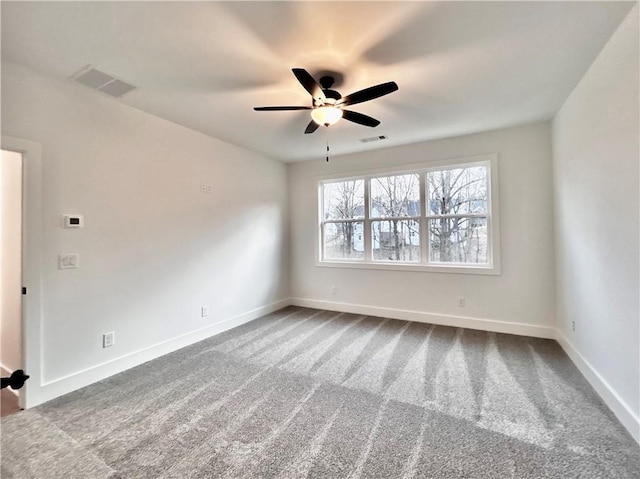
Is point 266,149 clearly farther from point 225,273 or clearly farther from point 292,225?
point 225,273

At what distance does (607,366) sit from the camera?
7.11 feet

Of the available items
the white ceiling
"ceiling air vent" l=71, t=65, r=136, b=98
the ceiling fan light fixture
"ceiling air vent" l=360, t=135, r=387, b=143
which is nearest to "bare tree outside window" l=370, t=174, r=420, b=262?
"ceiling air vent" l=360, t=135, r=387, b=143

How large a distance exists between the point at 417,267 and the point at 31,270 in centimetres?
420

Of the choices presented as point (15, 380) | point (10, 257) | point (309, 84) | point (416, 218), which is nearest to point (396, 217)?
point (416, 218)

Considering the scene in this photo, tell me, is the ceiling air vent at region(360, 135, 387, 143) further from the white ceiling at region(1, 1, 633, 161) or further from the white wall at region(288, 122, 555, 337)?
the white ceiling at region(1, 1, 633, 161)

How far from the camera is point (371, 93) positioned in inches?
83.0

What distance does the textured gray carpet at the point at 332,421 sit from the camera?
1625mm

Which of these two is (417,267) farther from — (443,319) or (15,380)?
(15,380)

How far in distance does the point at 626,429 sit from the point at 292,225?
4.52 m

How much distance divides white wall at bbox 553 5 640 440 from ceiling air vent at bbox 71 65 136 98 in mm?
3642

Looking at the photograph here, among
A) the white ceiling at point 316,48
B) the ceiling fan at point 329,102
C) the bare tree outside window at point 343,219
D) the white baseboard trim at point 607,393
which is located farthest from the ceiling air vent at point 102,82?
the white baseboard trim at point 607,393

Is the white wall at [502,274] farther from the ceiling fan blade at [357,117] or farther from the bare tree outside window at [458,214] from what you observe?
the ceiling fan blade at [357,117]

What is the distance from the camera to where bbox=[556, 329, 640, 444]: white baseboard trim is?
5.93 feet

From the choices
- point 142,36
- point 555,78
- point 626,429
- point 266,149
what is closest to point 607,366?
point 626,429
